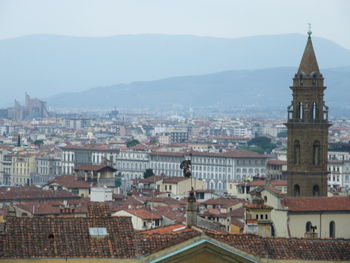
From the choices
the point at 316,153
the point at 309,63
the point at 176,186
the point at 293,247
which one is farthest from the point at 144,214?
the point at 176,186

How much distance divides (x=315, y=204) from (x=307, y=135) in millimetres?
8796

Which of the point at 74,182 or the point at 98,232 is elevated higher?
the point at 98,232

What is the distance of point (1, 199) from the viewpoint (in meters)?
64.0

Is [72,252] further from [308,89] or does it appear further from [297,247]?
[308,89]

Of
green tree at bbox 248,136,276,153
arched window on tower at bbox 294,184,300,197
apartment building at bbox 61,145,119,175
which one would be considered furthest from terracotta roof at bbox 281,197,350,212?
green tree at bbox 248,136,276,153

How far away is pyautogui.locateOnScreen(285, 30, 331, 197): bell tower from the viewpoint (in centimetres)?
4800

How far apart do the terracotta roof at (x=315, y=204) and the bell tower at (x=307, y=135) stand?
6.58 meters

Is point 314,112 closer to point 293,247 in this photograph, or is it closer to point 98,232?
point 293,247

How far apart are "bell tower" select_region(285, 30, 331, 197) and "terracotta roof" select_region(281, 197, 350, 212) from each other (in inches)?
259

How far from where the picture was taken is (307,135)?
162ft

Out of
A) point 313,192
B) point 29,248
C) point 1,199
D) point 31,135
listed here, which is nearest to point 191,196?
point 29,248

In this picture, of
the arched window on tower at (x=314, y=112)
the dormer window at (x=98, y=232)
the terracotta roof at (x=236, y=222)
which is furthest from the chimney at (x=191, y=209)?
the arched window on tower at (x=314, y=112)

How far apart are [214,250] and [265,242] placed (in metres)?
2.40

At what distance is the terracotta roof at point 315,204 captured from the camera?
40406 mm
